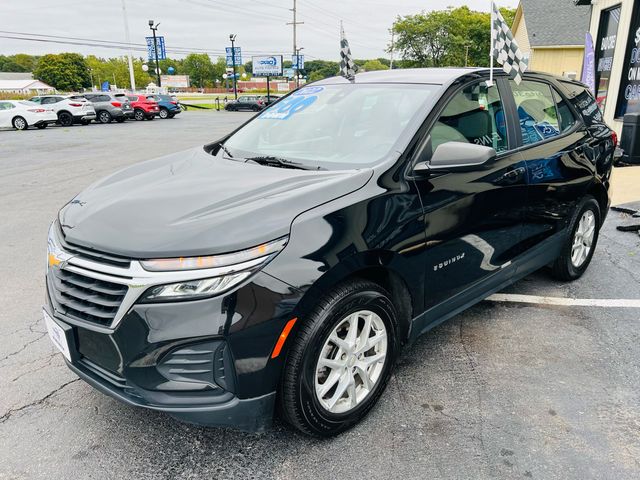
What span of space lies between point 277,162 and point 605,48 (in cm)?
1297

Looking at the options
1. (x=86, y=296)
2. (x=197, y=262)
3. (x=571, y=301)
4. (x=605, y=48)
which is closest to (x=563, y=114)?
(x=571, y=301)

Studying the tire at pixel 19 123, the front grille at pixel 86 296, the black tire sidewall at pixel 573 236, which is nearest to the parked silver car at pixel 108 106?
the tire at pixel 19 123

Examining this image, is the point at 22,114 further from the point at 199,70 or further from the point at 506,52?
the point at 199,70

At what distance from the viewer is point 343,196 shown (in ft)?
7.97

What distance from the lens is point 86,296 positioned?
221 cm

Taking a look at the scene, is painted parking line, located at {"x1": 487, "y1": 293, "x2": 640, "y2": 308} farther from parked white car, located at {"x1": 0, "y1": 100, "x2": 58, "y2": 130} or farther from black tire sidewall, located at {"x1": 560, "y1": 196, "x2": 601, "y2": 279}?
parked white car, located at {"x1": 0, "y1": 100, "x2": 58, "y2": 130}

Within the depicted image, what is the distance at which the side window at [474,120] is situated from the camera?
3043mm

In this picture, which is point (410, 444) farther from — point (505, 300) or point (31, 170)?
point (31, 170)

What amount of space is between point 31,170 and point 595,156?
35.7 feet

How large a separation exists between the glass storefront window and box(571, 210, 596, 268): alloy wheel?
9613 millimetres

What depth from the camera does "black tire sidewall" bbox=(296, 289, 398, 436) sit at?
2258 mm

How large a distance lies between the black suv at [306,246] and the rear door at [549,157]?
0.03m

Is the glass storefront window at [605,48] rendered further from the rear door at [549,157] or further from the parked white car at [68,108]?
the parked white car at [68,108]

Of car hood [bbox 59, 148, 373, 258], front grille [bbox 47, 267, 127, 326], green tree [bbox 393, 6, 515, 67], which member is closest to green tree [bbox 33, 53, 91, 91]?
green tree [bbox 393, 6, 515, 67]
